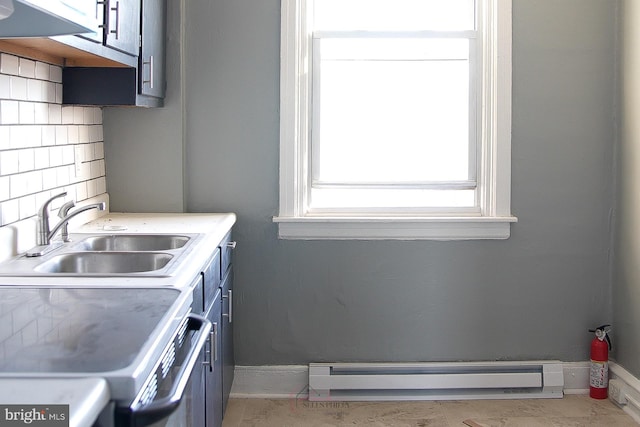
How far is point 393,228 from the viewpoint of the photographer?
3701mm

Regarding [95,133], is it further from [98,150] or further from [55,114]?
[55,114]

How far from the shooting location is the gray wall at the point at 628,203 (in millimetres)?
3539

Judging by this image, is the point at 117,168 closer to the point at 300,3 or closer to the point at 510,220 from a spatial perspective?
the point at 300,3

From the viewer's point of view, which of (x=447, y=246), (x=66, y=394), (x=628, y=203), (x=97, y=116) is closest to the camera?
(x=66, y=394)

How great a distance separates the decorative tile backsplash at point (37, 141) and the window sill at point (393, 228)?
919 mm

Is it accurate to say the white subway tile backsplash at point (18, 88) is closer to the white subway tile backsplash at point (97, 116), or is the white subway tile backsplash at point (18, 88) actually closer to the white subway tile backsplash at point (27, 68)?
the white subway tile backsplash at point (27, 68)

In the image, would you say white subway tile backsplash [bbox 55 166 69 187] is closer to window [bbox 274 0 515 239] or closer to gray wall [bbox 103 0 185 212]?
gray wall [bbox 103 0 185 212]

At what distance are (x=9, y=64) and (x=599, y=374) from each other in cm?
281

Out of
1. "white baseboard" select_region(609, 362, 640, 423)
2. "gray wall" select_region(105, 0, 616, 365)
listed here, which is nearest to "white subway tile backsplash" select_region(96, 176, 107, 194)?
"gray wall" select_region(105, 0, 616, 365)

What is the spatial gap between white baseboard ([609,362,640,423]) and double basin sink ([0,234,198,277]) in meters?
2.03

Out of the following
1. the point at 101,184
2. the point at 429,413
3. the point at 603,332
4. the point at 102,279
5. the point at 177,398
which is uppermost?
the point at 101,184

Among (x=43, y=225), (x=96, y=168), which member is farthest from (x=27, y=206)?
(x=96, y=168)

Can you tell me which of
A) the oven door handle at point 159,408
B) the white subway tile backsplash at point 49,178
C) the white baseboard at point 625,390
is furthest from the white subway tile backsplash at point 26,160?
the white baseboard at point 625,390

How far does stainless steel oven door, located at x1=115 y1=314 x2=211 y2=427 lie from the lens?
4.26 feet
